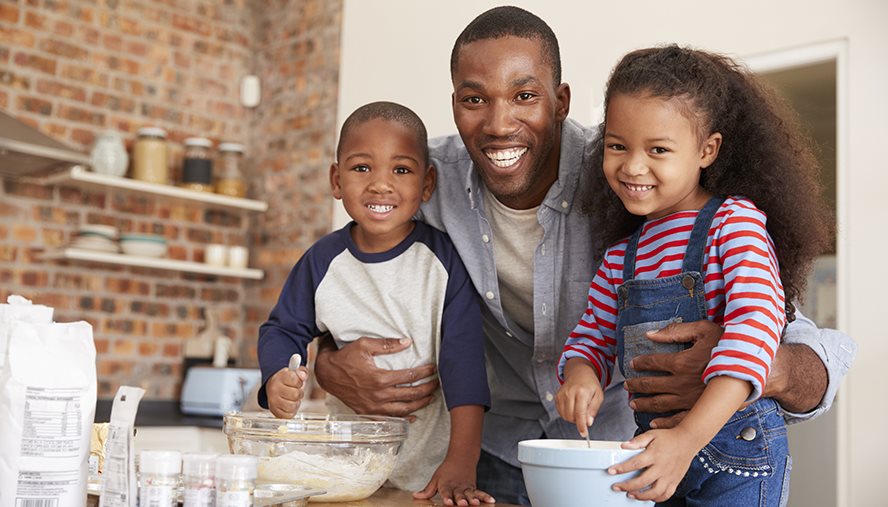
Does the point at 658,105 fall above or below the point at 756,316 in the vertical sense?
above

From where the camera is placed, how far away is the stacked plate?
12.5ft

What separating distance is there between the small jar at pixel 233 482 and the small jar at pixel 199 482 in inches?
0.5

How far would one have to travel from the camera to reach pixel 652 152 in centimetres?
121

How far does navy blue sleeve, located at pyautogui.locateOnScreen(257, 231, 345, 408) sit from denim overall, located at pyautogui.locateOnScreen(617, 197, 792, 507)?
1.91ft

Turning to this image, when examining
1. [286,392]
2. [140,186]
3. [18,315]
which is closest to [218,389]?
[140,186]

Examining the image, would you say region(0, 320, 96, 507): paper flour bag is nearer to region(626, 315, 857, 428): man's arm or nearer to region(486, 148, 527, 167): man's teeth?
region(626, 315, 857, 428): man's arm

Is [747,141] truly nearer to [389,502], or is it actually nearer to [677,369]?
[677,369]

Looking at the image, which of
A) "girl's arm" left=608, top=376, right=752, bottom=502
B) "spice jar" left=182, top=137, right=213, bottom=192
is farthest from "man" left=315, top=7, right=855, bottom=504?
"spice jar" left=182, top=137, right=213, bottom=192

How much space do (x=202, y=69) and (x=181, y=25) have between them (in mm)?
226

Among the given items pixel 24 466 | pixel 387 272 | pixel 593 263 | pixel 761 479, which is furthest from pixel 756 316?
pixel 24 466

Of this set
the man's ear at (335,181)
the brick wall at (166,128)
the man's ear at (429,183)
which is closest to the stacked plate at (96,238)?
the brick wall at (166,128)

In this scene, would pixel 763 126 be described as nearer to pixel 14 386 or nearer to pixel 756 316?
pixel 756 316

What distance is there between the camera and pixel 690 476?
116cm

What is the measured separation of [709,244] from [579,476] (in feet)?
1.30
